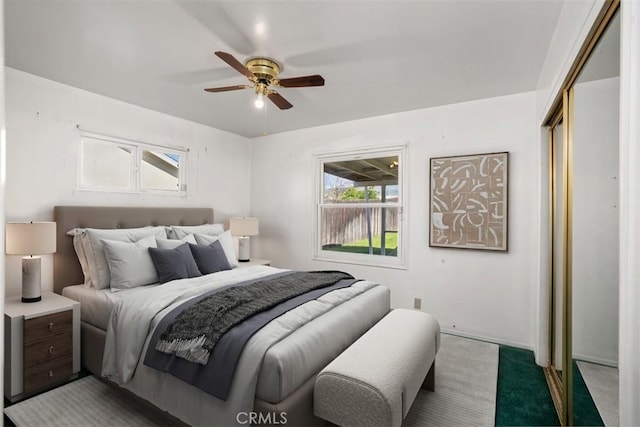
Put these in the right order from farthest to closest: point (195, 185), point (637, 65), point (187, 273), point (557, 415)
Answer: point (195, 185) → point (187, 273) → point (557, 415) → point (637, 65)

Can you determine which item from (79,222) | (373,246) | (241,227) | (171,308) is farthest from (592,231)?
(79,222)

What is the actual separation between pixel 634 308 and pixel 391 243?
3.12 m

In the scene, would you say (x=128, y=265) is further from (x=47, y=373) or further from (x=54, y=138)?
(x=54, y=138)

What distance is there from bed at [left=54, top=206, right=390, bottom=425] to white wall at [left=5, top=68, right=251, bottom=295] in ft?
0.62

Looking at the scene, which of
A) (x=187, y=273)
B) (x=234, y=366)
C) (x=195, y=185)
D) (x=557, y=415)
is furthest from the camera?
(x=195, y=185)

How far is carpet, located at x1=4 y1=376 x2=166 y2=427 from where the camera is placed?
2105mm

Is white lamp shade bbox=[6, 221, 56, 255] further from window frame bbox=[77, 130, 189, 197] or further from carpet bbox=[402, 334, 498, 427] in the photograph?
carpet bbox=[402, 334, 498, 427]

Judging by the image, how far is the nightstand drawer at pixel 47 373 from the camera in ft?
7.70

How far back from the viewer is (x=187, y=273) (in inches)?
120

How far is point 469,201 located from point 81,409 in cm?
358

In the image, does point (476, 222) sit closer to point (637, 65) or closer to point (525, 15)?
point (525, 15)

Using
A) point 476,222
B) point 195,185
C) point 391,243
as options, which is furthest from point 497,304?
point 195,185

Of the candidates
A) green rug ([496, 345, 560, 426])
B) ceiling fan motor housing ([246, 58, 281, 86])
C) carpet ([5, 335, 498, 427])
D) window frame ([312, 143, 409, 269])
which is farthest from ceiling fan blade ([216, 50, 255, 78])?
green rug ([496, 345, 560, 426])

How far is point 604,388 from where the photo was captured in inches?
52.2
